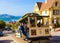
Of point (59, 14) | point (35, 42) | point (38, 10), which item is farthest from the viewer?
point (38, 10)

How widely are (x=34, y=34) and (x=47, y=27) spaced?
1.42 meters

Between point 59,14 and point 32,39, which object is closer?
point 32,39

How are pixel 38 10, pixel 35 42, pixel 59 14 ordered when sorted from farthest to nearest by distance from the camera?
pixel 38 10 < pixel 59 14 < pixel 35 42

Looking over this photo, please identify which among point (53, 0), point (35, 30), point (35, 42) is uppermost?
point (53, 0)

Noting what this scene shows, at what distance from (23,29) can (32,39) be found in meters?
1.22

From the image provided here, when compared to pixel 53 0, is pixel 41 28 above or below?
below

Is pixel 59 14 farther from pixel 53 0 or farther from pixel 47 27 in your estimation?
pixel 47 27

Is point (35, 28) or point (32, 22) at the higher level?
point (32, 22)

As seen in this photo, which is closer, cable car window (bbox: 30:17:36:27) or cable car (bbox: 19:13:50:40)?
cable car (bbox: 19:13:50:40)

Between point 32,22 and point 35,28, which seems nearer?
point 35,28

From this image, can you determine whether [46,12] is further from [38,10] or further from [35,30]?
[35,30]

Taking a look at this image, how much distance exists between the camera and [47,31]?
57.7 feet

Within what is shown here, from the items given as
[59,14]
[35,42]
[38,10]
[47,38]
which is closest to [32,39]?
[35,42]

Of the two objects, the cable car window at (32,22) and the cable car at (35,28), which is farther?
the cable car window at (32,22)
